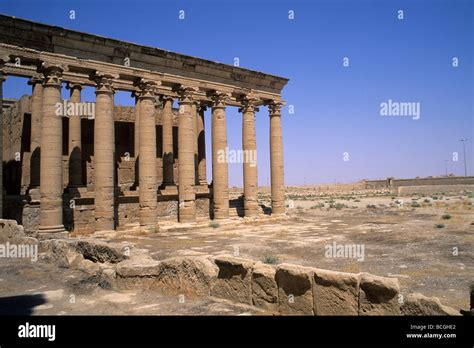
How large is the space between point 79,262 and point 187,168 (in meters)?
12.7

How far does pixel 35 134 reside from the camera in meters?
21.5

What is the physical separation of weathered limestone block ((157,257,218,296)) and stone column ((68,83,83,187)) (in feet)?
51.5

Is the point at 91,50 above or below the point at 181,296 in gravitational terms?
above

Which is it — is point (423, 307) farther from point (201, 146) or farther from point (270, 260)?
point (201, 146)

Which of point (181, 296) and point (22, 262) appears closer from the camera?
point (181, 296)

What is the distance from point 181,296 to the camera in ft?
23.9

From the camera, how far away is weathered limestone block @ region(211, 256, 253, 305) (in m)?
6.70

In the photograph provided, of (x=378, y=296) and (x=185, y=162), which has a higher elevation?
(x=185, y=162)

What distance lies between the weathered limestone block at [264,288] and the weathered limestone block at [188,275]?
3.51 ft

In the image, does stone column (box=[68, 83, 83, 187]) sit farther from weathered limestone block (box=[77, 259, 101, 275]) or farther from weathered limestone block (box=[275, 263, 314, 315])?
weathered limestone block (box=[275, 263, 314, 315])

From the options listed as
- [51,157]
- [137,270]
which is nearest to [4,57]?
[51,157]

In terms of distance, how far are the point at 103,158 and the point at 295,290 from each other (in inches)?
613
